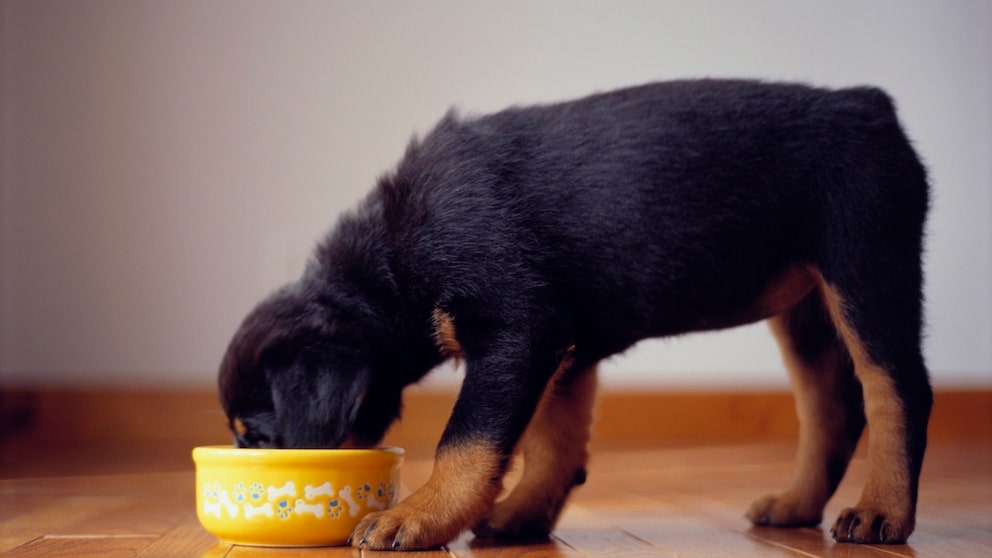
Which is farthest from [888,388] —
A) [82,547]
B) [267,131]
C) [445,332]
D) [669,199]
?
[267,131]

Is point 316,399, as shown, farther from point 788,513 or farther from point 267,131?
point 267,131

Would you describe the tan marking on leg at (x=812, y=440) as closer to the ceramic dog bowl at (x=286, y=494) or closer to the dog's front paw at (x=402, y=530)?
the dog's front paw at (x=402, y=530)

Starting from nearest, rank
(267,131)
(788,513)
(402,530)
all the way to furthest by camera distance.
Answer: (402,530), (788,513), (267,131)

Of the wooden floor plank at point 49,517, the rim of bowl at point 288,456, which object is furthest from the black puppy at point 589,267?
the wooden floor plank at point 49,517

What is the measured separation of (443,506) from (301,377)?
35cm

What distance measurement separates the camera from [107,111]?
443 cm

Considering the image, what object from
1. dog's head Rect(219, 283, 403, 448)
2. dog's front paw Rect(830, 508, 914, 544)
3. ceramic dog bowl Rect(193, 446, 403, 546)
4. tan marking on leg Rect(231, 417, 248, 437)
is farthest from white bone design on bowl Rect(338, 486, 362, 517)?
dog's front paw Rect(830, 508, 914, 544)

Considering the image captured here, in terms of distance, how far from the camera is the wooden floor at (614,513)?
1722mm

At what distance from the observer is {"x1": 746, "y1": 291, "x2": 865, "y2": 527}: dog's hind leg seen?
2072 mm

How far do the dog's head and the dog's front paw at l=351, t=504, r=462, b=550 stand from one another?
0.21 meters

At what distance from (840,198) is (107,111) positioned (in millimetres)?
3385

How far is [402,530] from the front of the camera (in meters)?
1.66

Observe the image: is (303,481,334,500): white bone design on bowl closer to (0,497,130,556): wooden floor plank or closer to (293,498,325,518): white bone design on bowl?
(293,498,325,518): white bone design on bowl

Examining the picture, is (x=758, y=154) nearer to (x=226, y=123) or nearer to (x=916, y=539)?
(x=916, y=539)
